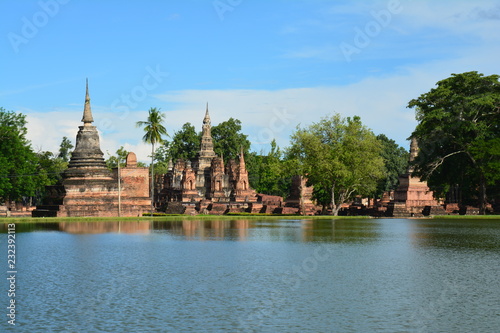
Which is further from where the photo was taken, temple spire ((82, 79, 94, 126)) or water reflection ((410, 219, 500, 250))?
temple spire ((82, 79, 94, 126))

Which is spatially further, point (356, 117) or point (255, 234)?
point (356, 117)

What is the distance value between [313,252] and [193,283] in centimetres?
806

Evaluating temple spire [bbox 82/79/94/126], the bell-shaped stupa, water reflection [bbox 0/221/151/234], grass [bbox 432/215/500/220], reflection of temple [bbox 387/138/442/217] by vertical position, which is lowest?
water reflection [bbox 0/221/151/234]

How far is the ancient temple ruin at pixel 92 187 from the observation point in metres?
55.4

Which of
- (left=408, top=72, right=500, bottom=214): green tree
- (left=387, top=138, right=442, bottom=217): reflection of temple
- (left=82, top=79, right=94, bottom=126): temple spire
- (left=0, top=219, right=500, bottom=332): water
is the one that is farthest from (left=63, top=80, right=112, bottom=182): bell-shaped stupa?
(left=0, top=219, right=500, bottom=332): water

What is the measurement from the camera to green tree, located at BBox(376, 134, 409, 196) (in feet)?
298

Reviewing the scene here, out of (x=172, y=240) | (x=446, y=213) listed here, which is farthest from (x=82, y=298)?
(x=446, y=213)

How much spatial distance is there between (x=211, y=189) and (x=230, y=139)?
133 feet

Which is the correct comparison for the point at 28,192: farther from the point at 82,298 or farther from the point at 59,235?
the point at 82,298

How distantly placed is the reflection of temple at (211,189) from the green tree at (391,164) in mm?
19034

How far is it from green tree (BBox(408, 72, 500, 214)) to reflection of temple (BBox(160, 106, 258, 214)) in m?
18.0

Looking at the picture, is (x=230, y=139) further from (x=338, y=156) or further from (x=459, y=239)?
(x=459, y=239)

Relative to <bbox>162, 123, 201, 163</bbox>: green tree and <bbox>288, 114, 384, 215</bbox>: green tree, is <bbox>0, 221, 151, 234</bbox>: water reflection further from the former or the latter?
<bbox>162, 123, 201, 163</bbox>: green tree

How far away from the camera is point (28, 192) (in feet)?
215
